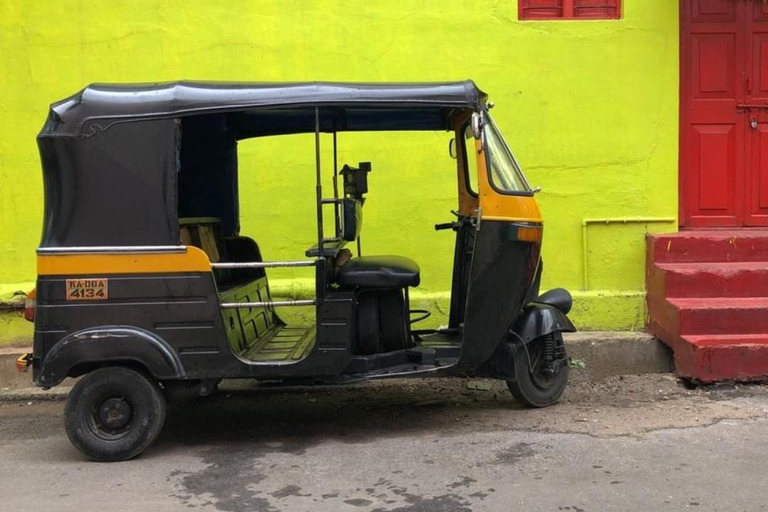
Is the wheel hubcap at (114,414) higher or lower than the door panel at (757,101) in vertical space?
lower

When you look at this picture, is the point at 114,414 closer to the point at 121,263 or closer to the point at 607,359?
the point at 121,263

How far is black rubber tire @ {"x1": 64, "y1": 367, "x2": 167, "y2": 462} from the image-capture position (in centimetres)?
449

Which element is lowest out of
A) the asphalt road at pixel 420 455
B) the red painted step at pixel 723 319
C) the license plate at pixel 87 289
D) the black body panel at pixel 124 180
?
the asphalt road at pixel 420 455

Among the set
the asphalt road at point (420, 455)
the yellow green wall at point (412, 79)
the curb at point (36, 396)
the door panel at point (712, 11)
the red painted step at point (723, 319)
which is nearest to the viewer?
the asphalt road at point (420, 455)

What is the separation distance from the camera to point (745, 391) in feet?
18.8

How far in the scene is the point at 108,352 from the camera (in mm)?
4418

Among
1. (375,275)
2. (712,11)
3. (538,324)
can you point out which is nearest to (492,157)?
(375,275)

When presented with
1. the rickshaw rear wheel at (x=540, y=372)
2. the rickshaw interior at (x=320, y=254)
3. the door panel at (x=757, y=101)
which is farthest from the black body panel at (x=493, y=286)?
the door panel at (x=757, y=101)

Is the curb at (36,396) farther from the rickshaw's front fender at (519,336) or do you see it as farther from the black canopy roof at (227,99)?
the rickshaw's front fender at (519,336)

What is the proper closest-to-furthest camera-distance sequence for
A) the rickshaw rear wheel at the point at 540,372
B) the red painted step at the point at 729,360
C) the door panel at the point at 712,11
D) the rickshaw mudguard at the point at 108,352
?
the rickshaw mudguard at the point at 108,352, the rickshaw rear wheel at the point at 540,372, the red painted step at the point at 729,360, the door panel at the point at 712,11

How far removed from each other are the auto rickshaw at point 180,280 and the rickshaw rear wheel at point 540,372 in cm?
12

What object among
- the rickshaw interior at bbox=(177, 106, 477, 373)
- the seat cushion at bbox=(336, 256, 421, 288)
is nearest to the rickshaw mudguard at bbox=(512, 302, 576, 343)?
the rickshaw interior at bbox=(177, 106, 477, 373)

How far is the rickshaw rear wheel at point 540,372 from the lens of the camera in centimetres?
519

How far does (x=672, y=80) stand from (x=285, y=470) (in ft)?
16.3
